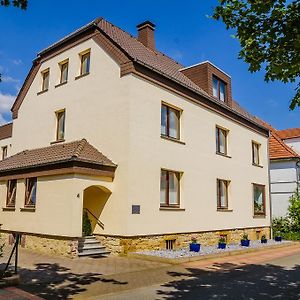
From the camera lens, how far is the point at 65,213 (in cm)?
1408

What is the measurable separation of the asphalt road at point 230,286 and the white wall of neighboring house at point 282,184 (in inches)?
616

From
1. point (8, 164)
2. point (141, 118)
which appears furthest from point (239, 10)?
point (8, 164)

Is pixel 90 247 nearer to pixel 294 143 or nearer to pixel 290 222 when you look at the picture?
pixel 290 222

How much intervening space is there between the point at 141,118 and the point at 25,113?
911cm

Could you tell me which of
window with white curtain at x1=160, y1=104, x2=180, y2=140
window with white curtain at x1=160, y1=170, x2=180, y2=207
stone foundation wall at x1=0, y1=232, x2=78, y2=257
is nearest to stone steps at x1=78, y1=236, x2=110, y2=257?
stone foundation wall at x1=0, y1=232, x2=78, y2=257

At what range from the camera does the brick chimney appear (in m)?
21.8

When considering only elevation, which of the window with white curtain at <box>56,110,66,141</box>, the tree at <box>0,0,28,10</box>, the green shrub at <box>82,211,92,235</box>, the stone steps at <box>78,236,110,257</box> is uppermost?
the window with white curtain at <box>56,110,66,141</box>

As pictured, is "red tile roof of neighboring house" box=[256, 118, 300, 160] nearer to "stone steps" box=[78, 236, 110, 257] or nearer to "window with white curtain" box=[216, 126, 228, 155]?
"window with white curtain" box=[216, 126, 228, 155]

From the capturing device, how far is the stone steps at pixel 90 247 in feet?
46.6

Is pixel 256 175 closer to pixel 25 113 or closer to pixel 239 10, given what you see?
pixel 25 113

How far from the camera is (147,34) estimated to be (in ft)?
71.7

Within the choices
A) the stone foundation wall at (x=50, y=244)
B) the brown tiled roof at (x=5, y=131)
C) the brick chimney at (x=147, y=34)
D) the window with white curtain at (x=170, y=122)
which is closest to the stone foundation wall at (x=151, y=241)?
the stone foundation wall at (x=50, y=244)

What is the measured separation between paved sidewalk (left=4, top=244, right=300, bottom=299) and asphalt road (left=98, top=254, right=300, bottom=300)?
27cm

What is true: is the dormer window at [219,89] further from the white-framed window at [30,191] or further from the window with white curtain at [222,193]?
the white-framed window at [30,191]
